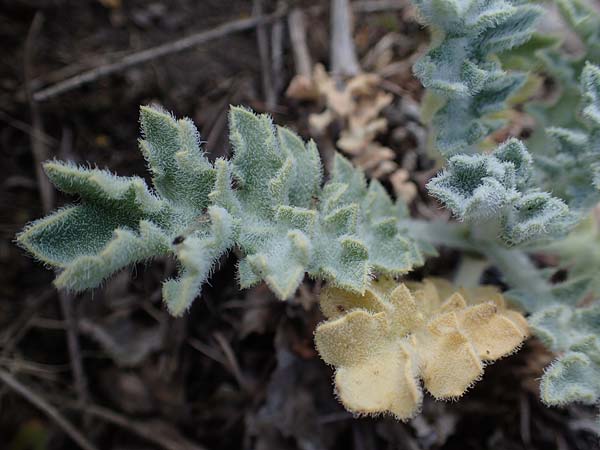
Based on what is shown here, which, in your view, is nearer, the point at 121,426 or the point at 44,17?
the point at 121,426

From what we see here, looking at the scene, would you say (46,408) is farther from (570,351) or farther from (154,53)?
(570,351)

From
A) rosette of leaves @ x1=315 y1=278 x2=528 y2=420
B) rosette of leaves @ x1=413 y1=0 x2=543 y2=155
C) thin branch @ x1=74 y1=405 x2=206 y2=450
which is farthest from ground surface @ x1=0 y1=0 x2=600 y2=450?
rosette of leaves @ x1=413 y1=0 x2=543 y2=155

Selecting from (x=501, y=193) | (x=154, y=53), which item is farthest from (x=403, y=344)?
(x=154, y=53)

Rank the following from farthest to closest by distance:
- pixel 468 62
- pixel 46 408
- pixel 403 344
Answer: pixel 46 408 → pixel 468 62 → pixel 403 344

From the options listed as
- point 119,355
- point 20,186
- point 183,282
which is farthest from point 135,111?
point 183,282

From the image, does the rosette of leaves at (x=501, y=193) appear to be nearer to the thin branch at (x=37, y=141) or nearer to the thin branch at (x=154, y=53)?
the thin branch at (x=154, y=53)

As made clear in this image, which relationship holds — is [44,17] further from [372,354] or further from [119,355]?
[372,354]

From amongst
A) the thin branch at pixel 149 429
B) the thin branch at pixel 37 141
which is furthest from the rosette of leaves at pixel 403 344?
the thin branch at pixel 37 141
